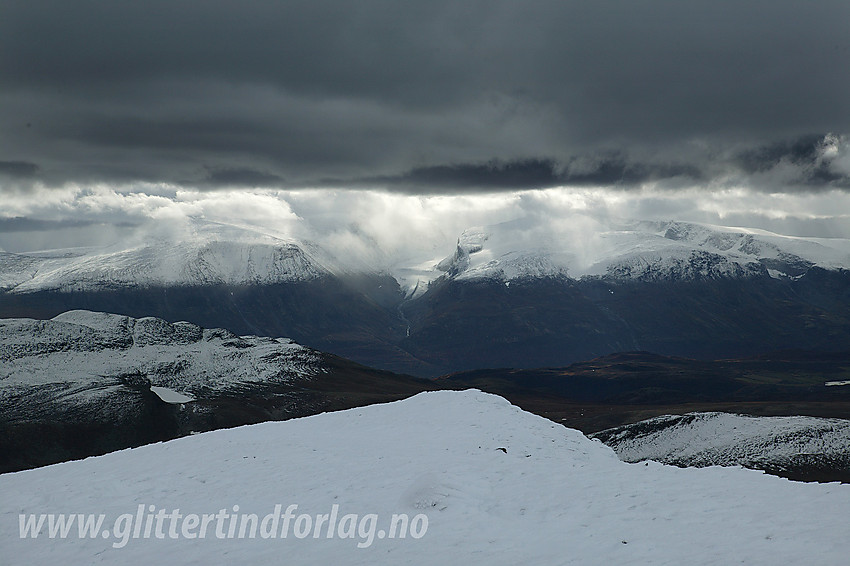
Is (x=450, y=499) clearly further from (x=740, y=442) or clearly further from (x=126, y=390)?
(x=126, y=390)

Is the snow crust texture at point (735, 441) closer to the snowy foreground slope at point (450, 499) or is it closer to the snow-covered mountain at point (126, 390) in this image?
the snowy foreground slope at point (450, 499)

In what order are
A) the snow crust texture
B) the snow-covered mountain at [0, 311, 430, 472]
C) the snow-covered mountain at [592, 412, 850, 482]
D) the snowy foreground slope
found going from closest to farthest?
the snowy foreground slope < the snow-covered mountain at [592, 412, 850, 482] < the snow crust texture < the snow-covered mountain at [0, 311, 430, 472]

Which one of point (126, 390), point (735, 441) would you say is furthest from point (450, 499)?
point (126, 390)

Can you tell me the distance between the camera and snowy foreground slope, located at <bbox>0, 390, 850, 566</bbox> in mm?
16438

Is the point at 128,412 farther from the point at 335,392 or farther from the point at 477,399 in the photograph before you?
the point at 477,399

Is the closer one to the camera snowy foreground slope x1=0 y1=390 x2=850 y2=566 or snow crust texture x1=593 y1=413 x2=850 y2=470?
snowy foreground slope x1=0 y1=390 x2=850 y2=566

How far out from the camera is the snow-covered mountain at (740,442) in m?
78.6

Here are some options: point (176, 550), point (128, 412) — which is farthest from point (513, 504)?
point (128, 412)

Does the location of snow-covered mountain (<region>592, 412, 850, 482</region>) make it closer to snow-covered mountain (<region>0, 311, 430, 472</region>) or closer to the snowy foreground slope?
the snowy foreground slope

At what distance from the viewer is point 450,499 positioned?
2045 centimetres

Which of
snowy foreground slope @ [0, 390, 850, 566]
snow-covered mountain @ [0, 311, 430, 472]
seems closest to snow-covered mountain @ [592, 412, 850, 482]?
snowy foreground slope @ [0, 390, 850, 566]

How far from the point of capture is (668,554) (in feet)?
50.8

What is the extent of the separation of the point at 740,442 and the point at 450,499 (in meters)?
80.0

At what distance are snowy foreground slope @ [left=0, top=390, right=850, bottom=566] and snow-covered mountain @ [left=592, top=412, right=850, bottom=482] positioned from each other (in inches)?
2412
